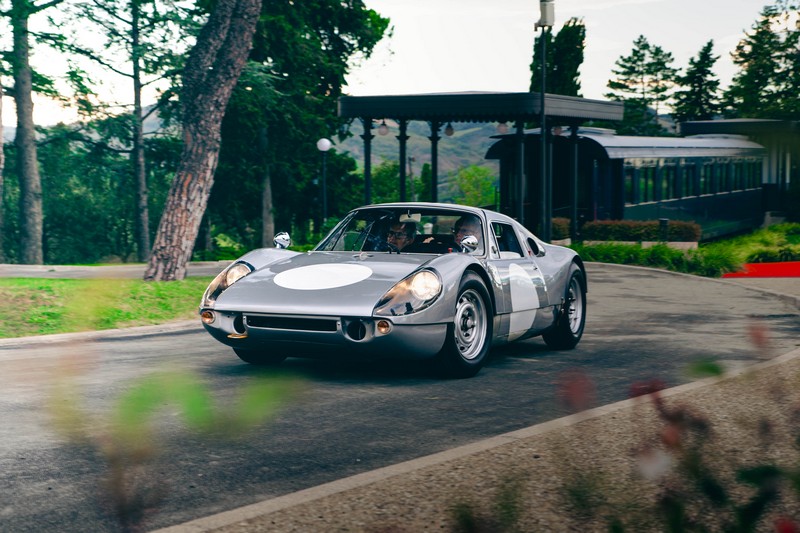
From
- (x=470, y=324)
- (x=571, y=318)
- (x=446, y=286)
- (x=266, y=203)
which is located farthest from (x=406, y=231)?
(x=266, y=203)

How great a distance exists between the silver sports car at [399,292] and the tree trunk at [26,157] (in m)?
30.4

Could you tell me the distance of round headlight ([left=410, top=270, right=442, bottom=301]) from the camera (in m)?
8.25

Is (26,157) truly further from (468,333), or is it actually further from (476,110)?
(468,333)

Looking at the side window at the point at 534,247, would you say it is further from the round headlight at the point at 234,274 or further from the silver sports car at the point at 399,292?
the round headlight at the point at 234,274

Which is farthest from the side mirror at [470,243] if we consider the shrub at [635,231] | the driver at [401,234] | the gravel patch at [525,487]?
the shrub at [635,231]

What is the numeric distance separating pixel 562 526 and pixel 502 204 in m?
29.5

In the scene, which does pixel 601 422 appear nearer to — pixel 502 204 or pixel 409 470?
pixel 409 470

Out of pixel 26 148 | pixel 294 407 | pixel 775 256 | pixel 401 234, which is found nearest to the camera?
pixel 294 407

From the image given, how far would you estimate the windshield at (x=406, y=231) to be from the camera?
9.60 metres

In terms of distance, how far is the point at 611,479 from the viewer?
5.09 metres

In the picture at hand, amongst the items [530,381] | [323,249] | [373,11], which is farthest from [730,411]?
[373,11]

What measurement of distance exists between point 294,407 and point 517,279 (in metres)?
3.11

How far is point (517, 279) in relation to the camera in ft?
31.8

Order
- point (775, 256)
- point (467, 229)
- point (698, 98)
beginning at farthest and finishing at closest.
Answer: point (698, 98), point (775, 256), point (467, 229)
